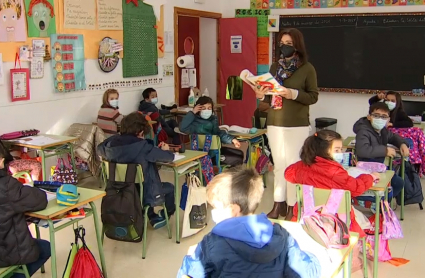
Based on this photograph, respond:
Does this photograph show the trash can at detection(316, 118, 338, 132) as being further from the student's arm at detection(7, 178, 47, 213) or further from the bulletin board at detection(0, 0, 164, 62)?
the student's arm at detection(7, 178, 47, 213)

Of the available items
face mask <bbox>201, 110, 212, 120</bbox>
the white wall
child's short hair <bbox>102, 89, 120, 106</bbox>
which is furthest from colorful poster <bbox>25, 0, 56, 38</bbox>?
the white wall

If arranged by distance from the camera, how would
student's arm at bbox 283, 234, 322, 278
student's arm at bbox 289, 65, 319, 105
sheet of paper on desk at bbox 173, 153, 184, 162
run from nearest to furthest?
student's arm at bbox 283, 234, 322, 278, student's arm at bbox 289, 65, 319, 105, sheet of paper on desk at bbox 173, 153, 184, 162

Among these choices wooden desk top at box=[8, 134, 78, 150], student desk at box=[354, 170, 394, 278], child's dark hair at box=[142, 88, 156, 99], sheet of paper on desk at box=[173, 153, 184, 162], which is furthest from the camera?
child's dark hair at box=[142, 88, 156, 99]

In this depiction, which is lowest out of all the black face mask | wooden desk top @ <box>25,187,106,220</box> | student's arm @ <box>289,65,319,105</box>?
wooden desk top @ <box>25,187,106,220</box>

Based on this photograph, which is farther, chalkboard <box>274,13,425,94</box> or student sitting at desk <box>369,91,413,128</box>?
chalkboard <box>274,13,425,94</box>

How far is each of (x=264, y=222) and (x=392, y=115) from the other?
Answer: 365 centimetres

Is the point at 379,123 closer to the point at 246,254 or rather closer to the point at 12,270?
the point at 246,254

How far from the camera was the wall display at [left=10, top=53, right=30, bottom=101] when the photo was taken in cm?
482

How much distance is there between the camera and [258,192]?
1.94 meters

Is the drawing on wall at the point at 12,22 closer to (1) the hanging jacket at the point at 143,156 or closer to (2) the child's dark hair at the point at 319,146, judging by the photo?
(1) the hanging jacket at the point at 143,156

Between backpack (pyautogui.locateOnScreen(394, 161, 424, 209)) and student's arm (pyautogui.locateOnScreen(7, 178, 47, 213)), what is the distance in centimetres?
326

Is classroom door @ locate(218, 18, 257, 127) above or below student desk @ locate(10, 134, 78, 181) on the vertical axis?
above

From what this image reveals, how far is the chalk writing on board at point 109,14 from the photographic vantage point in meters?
5.78

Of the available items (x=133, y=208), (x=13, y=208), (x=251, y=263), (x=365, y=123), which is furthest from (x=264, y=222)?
(x=365, y=123)
